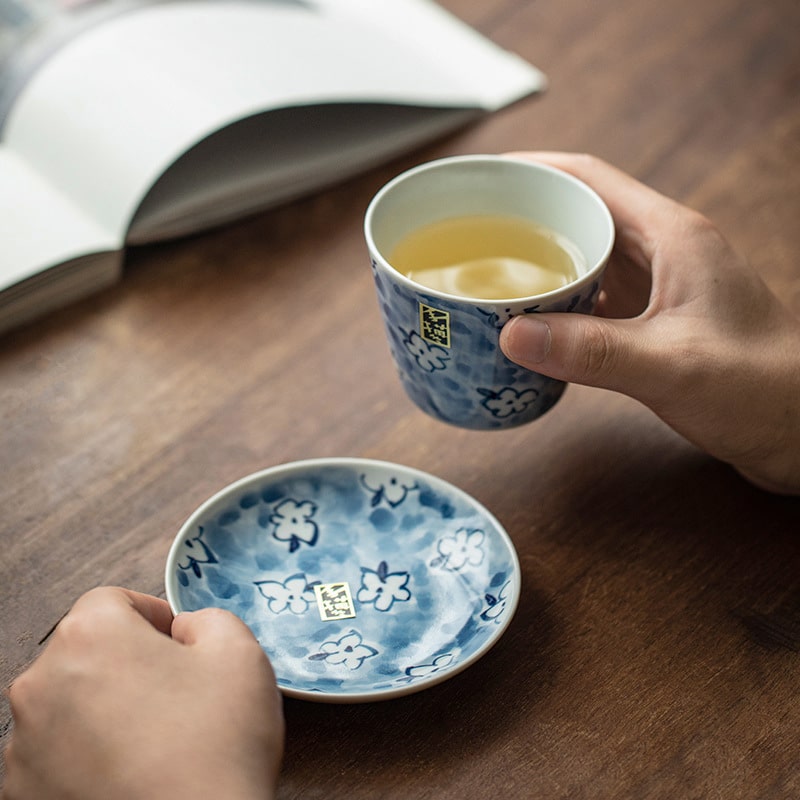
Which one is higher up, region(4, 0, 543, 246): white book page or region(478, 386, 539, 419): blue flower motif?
region(4, 0, 543, 246): white book page

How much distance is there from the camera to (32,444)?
2.42 feet

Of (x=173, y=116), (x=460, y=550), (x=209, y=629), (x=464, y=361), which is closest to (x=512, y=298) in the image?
(x=464, y=361)

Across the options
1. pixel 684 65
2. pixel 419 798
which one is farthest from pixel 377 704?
pixel 684 65

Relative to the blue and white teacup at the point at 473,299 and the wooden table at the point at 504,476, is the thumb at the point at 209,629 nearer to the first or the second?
the wooden table at the point at 504,476

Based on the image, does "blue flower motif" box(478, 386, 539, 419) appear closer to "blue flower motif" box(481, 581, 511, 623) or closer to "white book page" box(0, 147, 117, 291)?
"blue flower motif" box(481, 581, 511, 623)

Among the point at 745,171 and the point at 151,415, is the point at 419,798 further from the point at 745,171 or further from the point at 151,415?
the point at 745,171

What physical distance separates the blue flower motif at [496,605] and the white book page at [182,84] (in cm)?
45

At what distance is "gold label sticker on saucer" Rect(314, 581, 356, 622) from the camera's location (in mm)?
608

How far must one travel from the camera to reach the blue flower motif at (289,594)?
61 cm

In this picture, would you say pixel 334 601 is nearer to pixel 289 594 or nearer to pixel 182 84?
pixel 289 594

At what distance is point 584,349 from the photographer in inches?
23.8

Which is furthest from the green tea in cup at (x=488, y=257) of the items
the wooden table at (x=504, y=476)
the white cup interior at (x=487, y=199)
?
the wooden table at (x=504, y=476)

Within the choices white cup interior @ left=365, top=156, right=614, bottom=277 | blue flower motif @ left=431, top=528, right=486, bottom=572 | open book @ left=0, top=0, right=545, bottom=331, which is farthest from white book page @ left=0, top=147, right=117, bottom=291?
blue flower motif @ left=431, top=528, right=486, bottom=572

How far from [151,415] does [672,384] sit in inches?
15.0
